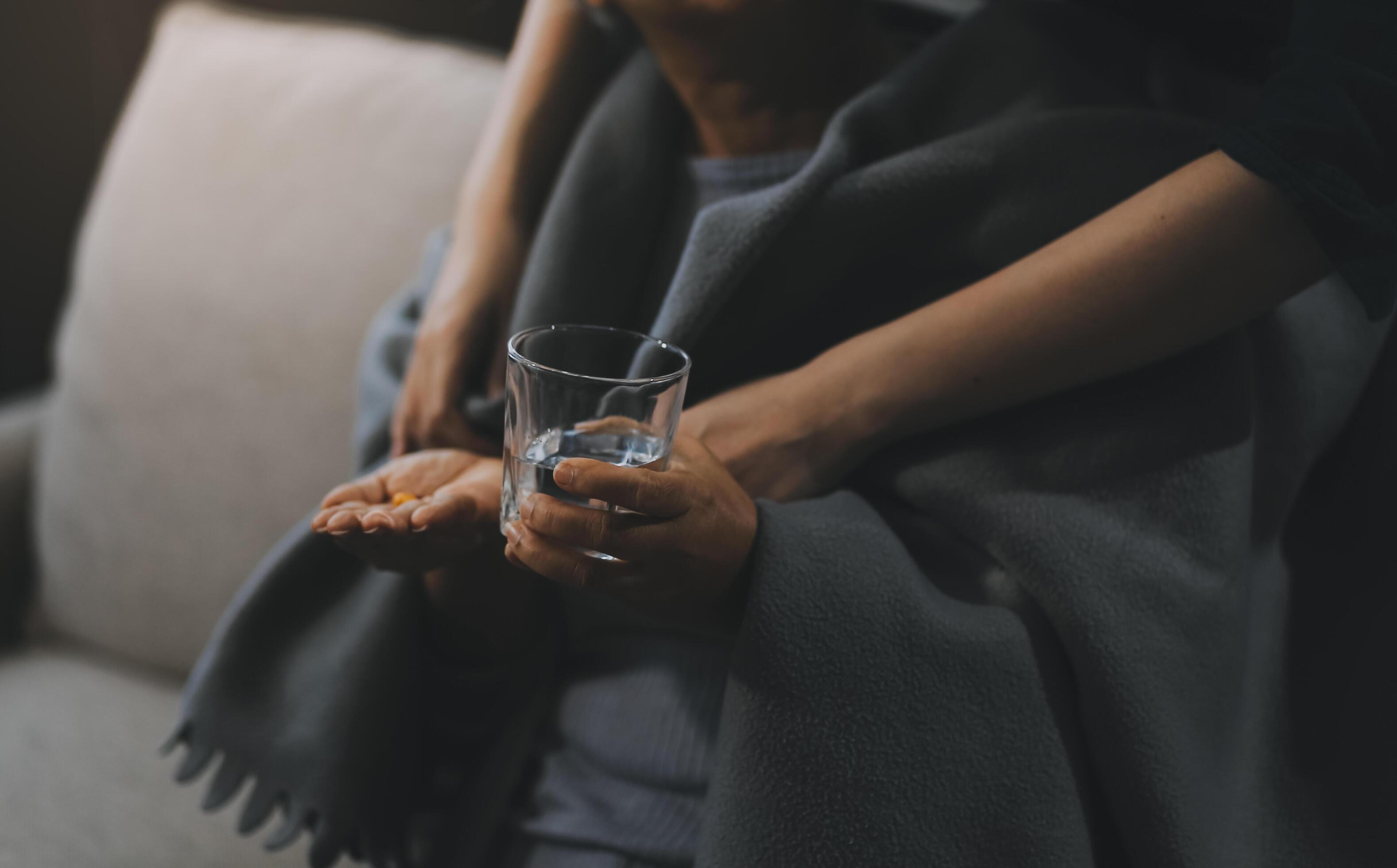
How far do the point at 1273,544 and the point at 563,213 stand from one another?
0.49 meters

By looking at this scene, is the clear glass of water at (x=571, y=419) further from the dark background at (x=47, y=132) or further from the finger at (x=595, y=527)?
the dark background at (x=47, y=132)

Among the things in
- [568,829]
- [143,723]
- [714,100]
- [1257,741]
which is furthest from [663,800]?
[143,723]

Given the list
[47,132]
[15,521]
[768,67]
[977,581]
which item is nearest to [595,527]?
[977,581]

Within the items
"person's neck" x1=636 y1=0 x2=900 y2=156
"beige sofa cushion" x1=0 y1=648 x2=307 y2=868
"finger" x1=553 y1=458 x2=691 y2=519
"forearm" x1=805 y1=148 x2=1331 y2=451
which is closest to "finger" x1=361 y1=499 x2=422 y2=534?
"finger" x1=553 y1=458 x2=691 y2=519

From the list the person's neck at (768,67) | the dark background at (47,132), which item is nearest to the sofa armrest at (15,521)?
the dark background at (47,132)

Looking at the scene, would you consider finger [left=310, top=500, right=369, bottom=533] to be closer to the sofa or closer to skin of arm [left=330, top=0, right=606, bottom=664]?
skin of arm [left=330, top=0, right=606, bottom=664]

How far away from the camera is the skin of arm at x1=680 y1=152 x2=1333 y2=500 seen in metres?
0.52

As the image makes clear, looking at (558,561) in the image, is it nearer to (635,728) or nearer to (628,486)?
(628,486)

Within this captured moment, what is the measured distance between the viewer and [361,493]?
0.54m

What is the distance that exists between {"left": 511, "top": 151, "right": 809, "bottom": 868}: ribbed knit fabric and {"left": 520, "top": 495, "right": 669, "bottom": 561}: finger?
20 centimetres

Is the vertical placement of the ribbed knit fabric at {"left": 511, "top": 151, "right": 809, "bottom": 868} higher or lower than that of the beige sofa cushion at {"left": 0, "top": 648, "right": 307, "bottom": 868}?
higher

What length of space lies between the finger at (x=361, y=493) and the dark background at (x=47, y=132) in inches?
41.9

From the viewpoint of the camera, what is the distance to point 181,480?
3.29 feet

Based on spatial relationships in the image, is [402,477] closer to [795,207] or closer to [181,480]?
[795,207]
